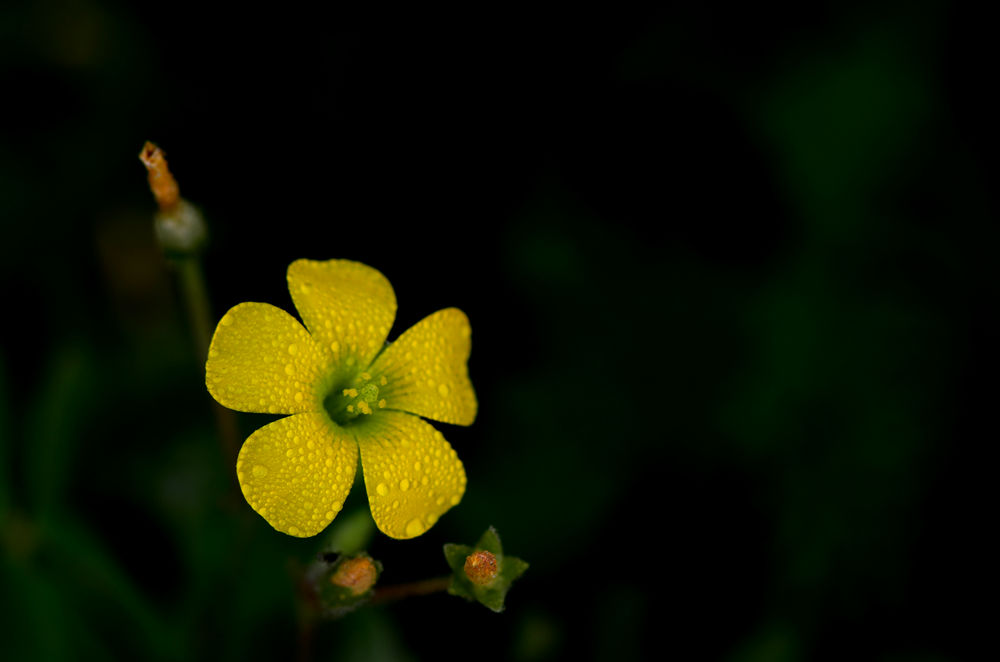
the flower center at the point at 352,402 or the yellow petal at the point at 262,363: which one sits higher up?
the yellow petal at the point at 262,363

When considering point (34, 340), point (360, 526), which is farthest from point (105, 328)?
point (360, 526)

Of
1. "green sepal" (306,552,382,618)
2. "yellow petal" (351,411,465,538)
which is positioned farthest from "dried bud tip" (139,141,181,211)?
"green sepal" (306,552,382,618)

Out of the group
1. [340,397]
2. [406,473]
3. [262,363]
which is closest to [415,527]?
[406,473]

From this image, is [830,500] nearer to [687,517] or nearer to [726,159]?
[687,517]

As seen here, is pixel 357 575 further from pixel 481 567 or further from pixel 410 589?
pixel 481 567

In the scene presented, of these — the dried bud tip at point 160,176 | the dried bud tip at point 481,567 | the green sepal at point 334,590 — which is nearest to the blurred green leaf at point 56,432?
the dried bud tip at point 160,176

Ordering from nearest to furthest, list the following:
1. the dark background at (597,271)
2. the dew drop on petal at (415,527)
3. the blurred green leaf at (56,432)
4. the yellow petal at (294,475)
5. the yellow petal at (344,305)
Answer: the yellow petal at (294,475)
the dew drop on petal at (415,527)
the yellow petal at (344,305)
the blurred green leaf at (56,432)
the dark background at (597,271)

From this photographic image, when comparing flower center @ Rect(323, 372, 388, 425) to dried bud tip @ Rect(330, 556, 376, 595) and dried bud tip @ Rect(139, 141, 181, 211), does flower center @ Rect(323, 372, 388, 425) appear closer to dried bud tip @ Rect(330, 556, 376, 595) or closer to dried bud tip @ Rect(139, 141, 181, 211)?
dried bud tip @ Rect(330, 556, 376, 595)

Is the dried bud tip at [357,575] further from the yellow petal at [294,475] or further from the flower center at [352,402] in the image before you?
the flower center at [352,402]

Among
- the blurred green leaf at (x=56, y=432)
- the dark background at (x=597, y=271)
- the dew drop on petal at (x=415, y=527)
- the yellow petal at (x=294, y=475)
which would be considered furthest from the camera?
the dark background at (x=597, y=271)
